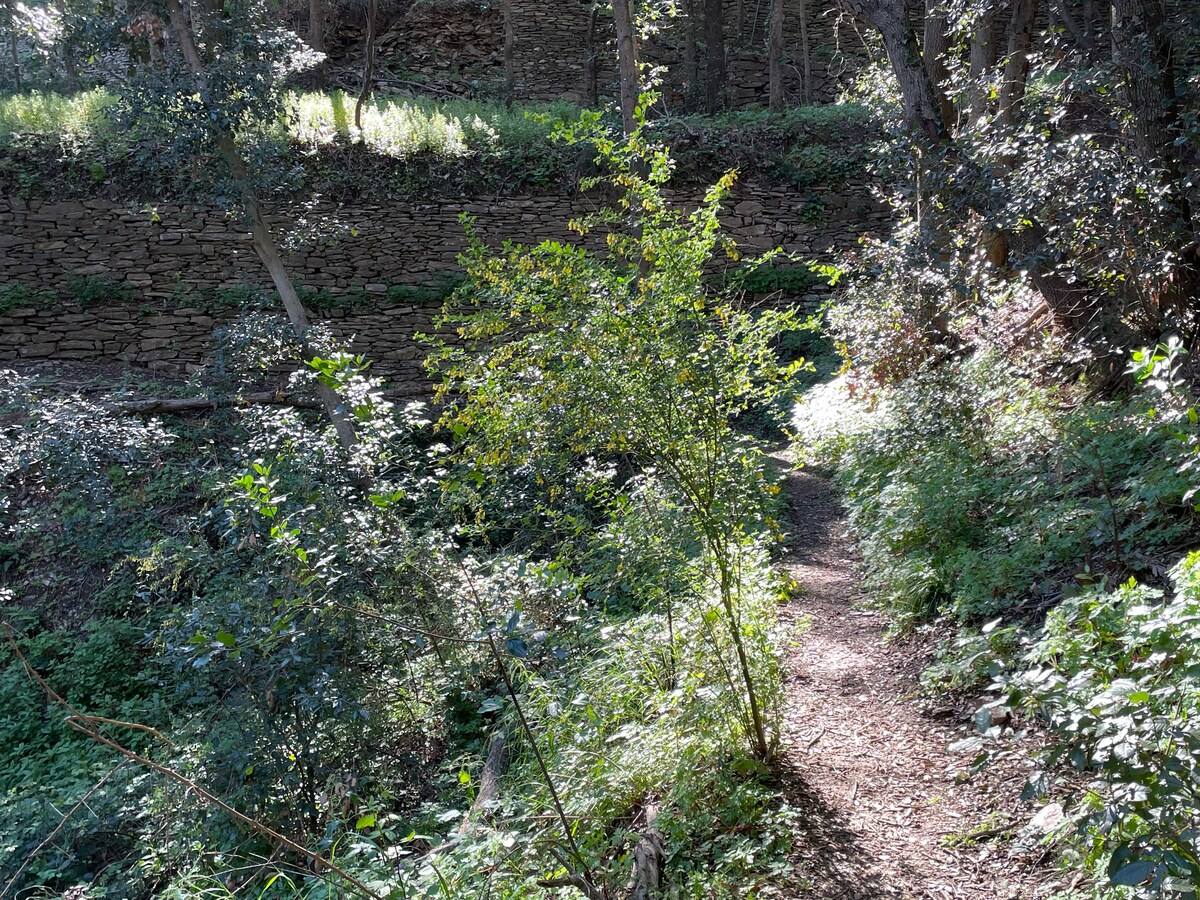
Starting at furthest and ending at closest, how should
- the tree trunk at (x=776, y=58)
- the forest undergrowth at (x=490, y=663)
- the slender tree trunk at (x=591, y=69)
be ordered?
the slender tree trunk at (x=591, y=69), the tree trunk at (x=776, y=58), the forest undergrowth at (x=490, y=663)

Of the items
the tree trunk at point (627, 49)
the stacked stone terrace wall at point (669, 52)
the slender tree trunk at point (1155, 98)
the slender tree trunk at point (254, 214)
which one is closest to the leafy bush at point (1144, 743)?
the slender tree trunk at point (1155, 98)

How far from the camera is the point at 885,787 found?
11.5 feet

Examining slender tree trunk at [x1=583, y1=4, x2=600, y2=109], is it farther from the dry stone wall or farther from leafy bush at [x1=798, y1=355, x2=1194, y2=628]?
leafy bush at [x1=798, y1=355, x2=1194, y2=628]

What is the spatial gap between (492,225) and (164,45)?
5273mm

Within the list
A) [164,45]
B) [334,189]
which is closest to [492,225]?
[334,189]

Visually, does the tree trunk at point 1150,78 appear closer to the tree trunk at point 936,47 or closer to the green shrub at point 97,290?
the tree trunk at point 936,47

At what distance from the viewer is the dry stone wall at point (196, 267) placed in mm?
11297

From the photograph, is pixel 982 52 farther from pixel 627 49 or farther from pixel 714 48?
pixel 714 48

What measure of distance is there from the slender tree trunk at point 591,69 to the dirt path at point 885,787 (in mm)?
15536

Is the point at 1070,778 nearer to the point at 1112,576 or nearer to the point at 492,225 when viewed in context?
the point at 1112,576

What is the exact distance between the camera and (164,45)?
841 cm

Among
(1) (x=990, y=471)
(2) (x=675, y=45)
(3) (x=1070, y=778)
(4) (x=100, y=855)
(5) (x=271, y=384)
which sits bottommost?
(4) (x=100, y=855)

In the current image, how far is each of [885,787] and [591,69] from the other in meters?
17.5

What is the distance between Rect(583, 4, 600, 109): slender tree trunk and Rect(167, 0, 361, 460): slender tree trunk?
10.9 metres
